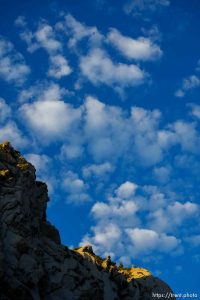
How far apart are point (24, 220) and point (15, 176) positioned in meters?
6.87

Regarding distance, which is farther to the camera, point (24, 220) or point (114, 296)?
point (114, 296)

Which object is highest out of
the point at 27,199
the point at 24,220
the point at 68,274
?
the point at 27,199

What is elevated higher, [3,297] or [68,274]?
[68,274]

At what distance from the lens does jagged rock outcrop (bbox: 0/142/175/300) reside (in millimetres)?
46406

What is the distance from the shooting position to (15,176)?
184 ft

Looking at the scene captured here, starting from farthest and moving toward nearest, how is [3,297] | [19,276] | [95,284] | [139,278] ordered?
[139,278] < [95,284] < [19,276] < [3,297]

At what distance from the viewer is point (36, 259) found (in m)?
50.2

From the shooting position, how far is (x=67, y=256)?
192 feet

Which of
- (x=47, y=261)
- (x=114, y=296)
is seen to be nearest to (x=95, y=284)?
(x=114, y=296)

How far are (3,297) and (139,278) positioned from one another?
36.6m

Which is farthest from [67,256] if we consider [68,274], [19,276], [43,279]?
[19,276]

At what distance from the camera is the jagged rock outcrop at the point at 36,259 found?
46.4 meters

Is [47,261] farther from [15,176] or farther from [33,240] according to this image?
[15,176]

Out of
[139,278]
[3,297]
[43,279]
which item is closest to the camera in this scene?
[3,297]
